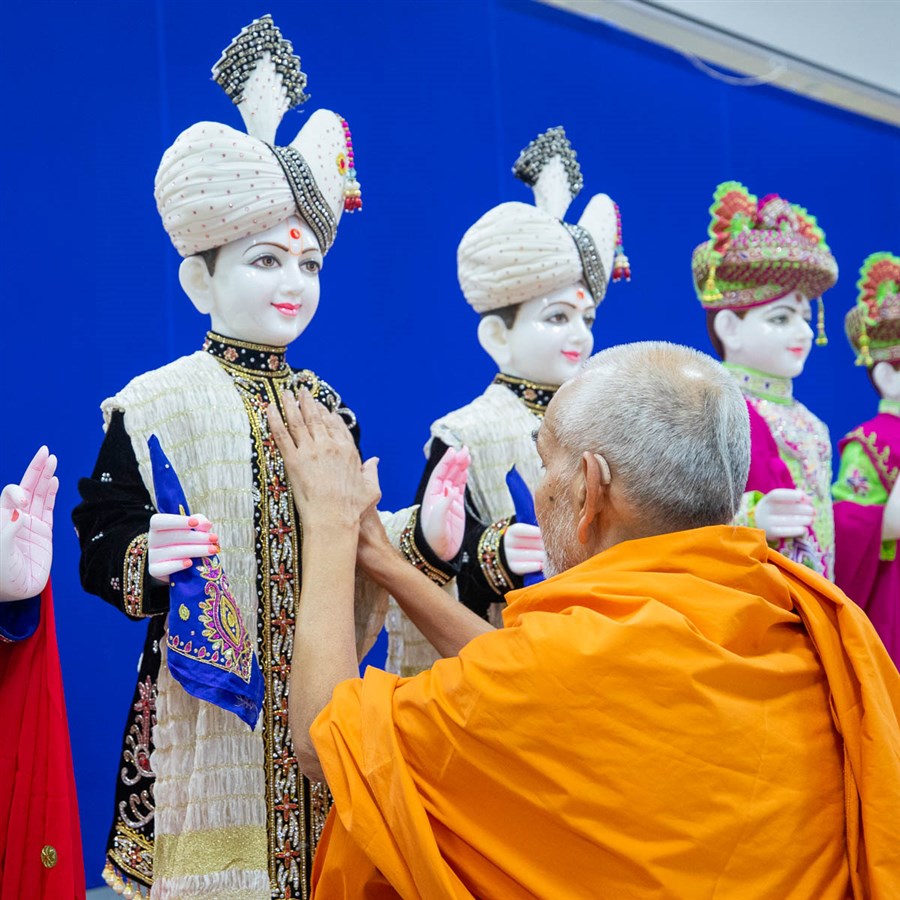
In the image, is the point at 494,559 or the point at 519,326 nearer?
the point at 494,559

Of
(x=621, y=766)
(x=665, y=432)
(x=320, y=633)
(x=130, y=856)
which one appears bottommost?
(x=130, y=856)

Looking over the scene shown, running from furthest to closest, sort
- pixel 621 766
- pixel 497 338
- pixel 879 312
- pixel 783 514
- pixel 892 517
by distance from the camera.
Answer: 1. pixel 879 312
2. pixel 892 517
3. pixel 783 514
4. pixel 497 338
5. pixel 621 766

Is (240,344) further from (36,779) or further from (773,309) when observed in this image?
(773,309)

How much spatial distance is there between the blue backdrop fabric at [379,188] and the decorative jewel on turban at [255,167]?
0.68 metres

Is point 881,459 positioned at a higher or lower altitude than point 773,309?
lower

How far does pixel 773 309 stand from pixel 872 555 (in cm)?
82

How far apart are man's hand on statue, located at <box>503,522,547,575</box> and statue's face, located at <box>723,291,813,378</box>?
1327 millimetres

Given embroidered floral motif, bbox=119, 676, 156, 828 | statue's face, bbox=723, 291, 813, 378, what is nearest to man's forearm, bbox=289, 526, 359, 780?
embroidered floral motif, bbox=119, 676, 156, 828

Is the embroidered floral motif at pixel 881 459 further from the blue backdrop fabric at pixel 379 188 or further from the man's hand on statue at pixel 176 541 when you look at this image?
the man's hand on statue at pixel 176 541

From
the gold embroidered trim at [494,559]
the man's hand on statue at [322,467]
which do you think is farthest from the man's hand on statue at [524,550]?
the man's hand on statue at [322,467]

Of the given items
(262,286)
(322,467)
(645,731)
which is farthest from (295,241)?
(645,731)

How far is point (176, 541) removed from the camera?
2.21m

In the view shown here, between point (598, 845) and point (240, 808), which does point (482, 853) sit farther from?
point (240, 808)

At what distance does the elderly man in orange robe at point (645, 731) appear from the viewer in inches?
65.5
